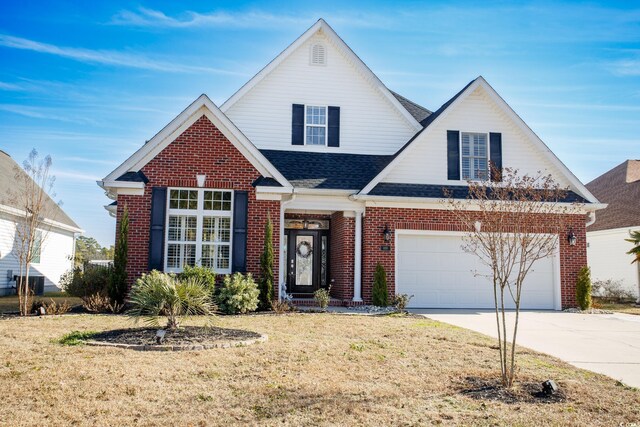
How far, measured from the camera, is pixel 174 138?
14219 millimetres

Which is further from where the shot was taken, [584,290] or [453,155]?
[453,155]

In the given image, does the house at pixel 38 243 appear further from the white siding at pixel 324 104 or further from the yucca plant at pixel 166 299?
the yucca plant at pixel 166 299

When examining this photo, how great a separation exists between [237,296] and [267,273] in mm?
1276

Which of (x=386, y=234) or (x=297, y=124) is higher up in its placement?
(x=297, y=124)

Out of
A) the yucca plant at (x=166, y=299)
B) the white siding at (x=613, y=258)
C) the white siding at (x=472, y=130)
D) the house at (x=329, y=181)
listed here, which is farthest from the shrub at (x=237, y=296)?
the white siding at (x=613, y=258)

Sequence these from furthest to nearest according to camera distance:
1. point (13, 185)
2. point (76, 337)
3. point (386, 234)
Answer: point (13, 185)
point (386, 234)
point (76, 337)

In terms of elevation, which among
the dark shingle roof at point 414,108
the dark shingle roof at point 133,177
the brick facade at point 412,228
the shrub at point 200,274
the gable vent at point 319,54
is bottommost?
the shrub at point 200,274

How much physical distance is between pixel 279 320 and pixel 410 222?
5.89 m

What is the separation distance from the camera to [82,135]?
698 inches

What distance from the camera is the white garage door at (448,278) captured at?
638 inches

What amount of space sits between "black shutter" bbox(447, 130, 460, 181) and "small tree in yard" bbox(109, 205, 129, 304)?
31.8 ft

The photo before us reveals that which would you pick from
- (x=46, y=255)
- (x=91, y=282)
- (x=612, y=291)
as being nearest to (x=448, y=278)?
(x=91, y=282)

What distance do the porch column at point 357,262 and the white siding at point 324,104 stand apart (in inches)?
119

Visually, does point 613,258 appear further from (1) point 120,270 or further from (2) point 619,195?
(1) point 120,270
